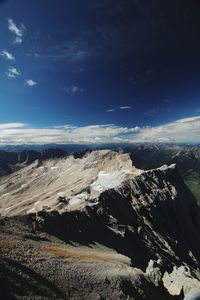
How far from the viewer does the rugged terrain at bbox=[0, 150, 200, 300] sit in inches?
1042

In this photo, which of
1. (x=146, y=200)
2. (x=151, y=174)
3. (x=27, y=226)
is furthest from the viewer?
(x=151, y=174)

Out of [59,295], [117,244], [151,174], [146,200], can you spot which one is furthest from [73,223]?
[151,174]

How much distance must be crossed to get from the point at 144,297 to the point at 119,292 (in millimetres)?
3672

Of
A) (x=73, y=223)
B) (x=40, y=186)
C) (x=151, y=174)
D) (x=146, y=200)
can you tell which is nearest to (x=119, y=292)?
(x=73, y=223)

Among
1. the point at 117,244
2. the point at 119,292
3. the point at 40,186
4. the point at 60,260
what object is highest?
the point at 60,260

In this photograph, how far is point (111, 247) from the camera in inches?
1959

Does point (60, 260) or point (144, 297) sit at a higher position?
point (60, 260)

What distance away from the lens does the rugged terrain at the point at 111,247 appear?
2647 centimetres

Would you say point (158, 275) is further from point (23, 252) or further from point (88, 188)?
point (88, 188)

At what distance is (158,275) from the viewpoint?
39.6 meters

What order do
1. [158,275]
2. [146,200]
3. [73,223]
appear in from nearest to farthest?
[158,275], [73,223], [146,200]

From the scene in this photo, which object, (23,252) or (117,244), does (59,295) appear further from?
(117,244)

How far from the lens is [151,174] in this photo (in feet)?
347

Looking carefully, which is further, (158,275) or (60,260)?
(158,275)
